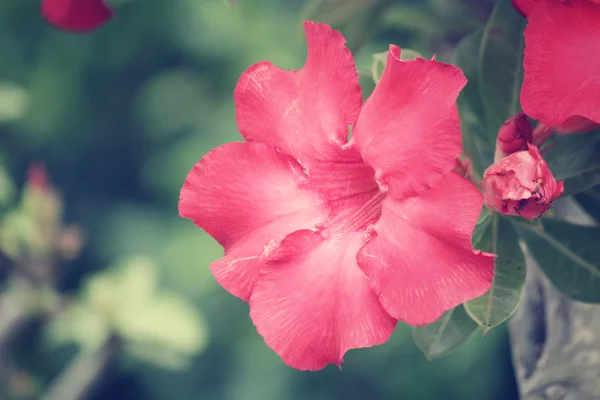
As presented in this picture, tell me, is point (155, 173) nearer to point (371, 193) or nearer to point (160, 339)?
point (160, 339)

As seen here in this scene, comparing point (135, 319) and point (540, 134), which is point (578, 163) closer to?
point (540, 134)

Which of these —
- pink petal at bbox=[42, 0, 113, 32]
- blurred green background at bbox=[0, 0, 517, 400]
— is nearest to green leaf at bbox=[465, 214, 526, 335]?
pink petal at bbox=[42, 0, 113, 32]

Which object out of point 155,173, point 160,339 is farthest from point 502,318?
point 155,173

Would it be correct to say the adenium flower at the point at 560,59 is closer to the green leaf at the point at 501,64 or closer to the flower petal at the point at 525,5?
the flower petal at the point at 525,5

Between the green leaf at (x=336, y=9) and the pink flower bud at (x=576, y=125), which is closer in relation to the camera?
the pink flower bud at (x=576, y=125)

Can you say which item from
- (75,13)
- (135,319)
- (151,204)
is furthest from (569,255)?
(151,204)

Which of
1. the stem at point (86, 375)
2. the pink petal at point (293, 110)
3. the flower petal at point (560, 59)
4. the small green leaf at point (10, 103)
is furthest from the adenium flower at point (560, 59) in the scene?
the small green leaf at point (10, 103)
